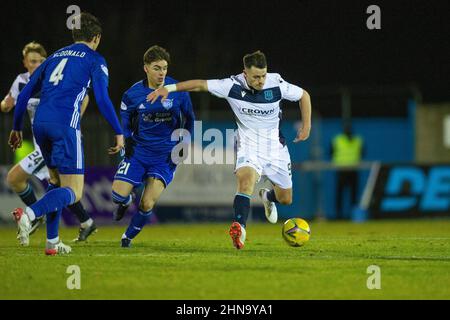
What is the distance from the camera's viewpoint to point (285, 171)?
1131 centimetres

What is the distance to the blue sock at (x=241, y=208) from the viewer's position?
1020 centimetres

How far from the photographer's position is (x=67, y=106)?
30.9 feet

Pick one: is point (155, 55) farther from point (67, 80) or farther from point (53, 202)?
point (53, 202)

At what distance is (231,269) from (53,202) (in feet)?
6.42

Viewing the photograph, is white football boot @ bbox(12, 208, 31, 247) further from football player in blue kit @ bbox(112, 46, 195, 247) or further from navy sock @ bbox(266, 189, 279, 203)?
navy sock @ bbox(266, 189, 279, 203)

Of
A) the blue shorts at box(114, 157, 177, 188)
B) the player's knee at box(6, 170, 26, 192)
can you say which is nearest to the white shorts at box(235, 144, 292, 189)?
the blue shorts at box(114, 157, 177, 188)

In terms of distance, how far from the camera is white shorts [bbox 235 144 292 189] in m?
10.7

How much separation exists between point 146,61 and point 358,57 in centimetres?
1945

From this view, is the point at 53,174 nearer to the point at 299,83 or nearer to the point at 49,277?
the point at 49,277

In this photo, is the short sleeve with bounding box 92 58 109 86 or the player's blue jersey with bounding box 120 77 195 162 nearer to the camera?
the short sleeve with bounding box 92 58 109 86

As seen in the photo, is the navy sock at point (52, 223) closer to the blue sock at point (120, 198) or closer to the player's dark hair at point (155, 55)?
the blue sock at point (120, 198)

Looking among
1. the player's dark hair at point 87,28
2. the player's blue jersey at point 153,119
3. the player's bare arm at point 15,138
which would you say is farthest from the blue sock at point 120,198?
the player's dark hair at point 87,28

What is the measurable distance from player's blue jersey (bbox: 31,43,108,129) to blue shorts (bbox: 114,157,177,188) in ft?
5.46
